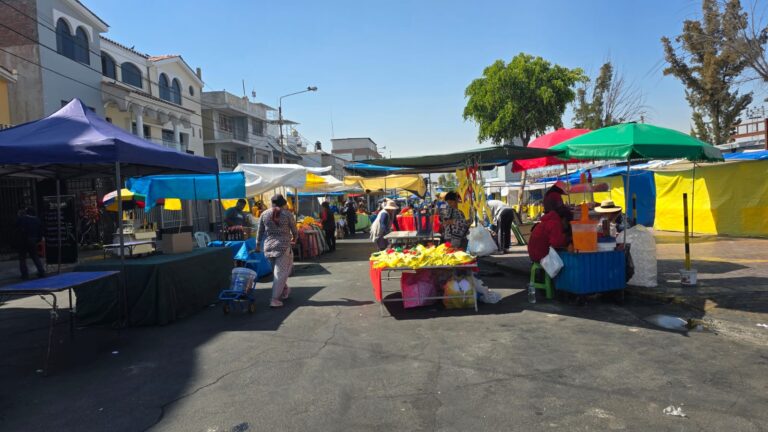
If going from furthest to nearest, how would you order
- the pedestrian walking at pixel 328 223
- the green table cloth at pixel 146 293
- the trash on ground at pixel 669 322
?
the pedestrian walking at pixel 328 223 < the green table cloth at pixel 146 293 < the trash on ground at pixel 669 322

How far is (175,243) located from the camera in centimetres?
786

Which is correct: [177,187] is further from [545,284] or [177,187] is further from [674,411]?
[674,411]

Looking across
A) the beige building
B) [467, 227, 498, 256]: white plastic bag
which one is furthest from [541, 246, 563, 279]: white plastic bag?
the beige building

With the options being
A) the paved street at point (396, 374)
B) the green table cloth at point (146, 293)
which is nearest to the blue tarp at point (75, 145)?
the green table cloth at point (146, 293)

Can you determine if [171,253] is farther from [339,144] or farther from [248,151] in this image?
[339,144]

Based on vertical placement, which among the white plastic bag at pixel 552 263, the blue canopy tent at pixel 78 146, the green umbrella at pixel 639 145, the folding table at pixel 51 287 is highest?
the blue canopy tent at pixel 78 146

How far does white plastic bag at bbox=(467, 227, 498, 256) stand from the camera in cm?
786

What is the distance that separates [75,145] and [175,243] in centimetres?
228

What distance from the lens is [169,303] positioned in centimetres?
670

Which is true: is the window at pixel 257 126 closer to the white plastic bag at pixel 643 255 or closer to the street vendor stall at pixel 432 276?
the street vendor stall at pixel 432 276

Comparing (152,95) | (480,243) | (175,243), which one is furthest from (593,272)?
(152,95)

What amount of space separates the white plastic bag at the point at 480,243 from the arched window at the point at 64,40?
21097mm

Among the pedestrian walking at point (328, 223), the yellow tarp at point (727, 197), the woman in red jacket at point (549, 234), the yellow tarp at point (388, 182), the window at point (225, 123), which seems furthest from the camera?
the window at point (225, 123)

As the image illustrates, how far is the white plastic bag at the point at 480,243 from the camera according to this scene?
7863mm
